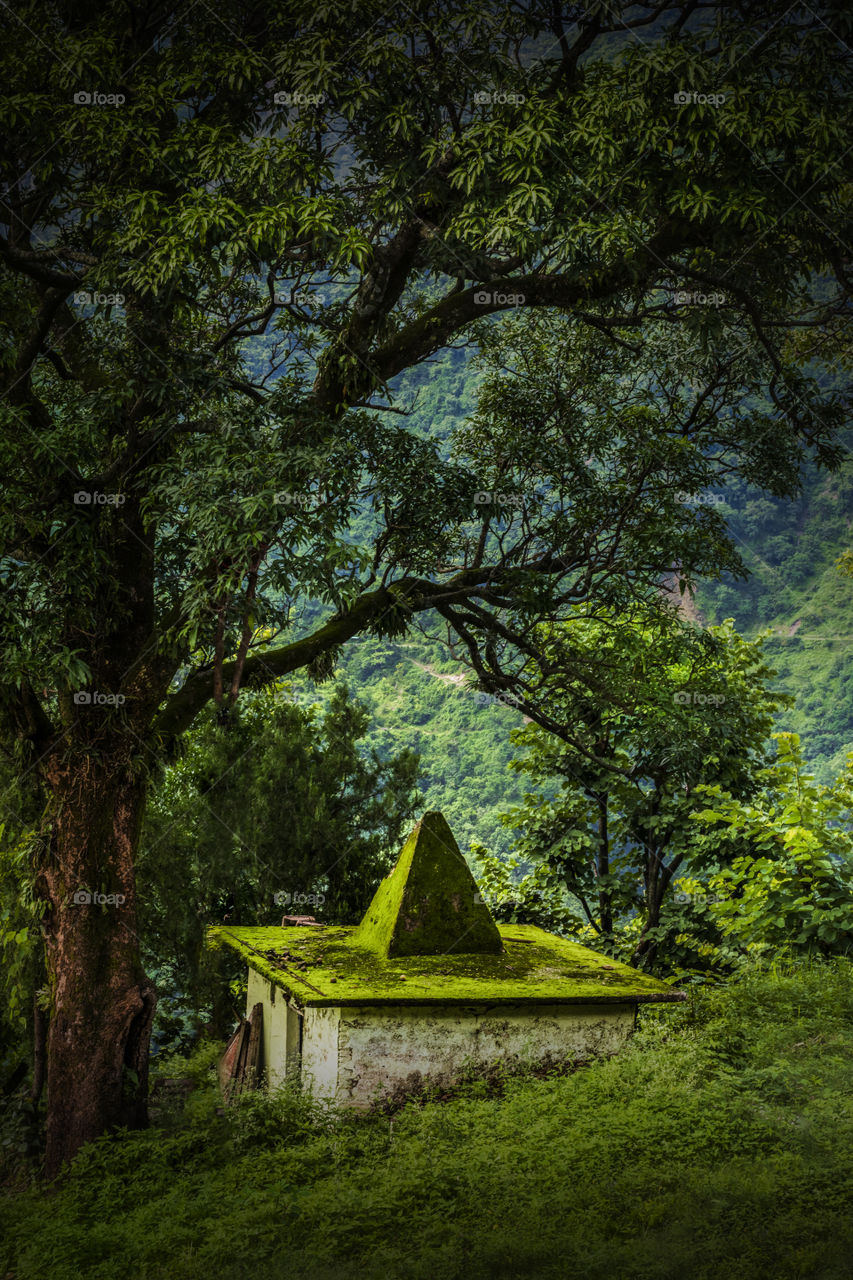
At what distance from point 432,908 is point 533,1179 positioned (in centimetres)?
353

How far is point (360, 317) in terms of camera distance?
10.3 metres

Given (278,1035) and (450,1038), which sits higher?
(450,1038)

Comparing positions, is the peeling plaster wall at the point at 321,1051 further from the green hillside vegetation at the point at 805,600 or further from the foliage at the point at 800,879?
the green hillside vegetation at the point at 805,600

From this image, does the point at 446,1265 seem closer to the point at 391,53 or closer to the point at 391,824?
the point at 391,53

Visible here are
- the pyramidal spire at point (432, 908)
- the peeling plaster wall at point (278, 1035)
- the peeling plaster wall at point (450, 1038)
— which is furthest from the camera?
the pyramidal spire at point (432, 908)

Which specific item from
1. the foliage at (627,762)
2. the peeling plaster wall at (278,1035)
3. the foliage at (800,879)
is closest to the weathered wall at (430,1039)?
the peeling plaster wall at (278,1035)

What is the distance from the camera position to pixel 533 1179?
19.5 ft

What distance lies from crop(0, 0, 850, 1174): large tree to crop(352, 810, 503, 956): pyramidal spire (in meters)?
2.38

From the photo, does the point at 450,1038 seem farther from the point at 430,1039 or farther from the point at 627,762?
the point at 627,762

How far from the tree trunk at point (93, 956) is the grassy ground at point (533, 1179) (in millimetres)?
940

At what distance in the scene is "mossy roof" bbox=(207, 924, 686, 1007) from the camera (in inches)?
308

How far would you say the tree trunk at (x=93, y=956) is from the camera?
9.65m

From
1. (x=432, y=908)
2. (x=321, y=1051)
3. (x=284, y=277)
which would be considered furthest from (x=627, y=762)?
(x=284, y=277)

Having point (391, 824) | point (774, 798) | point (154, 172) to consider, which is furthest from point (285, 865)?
point (154, 172)
